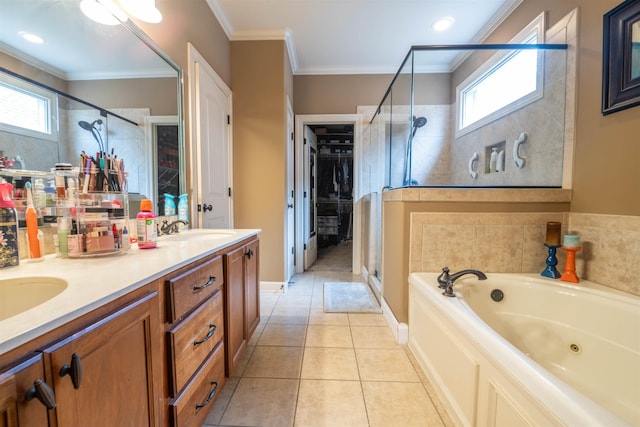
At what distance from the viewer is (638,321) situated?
1.11m

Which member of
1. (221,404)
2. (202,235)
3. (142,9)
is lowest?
(221,404)

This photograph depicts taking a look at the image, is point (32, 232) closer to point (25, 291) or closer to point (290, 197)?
point (25, 291)

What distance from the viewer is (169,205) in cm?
162

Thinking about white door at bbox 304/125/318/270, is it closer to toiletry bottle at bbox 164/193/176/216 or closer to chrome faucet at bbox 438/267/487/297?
toiletry bottle at bbox 164/193/176/216

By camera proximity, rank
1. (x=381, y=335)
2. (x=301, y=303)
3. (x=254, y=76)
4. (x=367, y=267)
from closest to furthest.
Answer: (x=381, y=335)
(x=301, y=303)
(x=254, y=76)
(x=367, y=267)

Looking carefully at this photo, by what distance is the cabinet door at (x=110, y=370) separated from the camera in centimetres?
A: 49


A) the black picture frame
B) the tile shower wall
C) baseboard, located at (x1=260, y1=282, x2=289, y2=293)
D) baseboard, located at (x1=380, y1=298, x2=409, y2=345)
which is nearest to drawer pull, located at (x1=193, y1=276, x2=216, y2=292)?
the tile shower wall

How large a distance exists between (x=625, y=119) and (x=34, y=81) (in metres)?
2.67

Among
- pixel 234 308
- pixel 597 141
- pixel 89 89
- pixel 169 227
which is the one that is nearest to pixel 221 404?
pixel 234 308

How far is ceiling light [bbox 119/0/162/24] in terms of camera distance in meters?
1.31

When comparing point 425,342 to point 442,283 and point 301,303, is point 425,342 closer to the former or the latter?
point 442,283

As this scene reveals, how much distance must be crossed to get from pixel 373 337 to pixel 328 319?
43 cm

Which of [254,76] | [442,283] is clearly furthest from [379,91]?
[442,283]

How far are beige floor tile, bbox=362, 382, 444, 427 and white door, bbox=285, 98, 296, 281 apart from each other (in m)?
1.74
